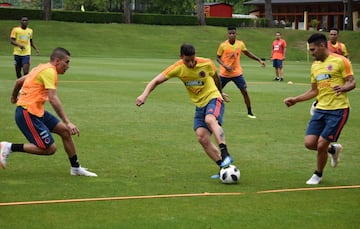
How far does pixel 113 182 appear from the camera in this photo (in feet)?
33.7

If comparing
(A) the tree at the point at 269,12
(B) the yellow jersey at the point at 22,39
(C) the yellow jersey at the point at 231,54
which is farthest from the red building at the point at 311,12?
(C) the yellow jersey at the point at 231,54

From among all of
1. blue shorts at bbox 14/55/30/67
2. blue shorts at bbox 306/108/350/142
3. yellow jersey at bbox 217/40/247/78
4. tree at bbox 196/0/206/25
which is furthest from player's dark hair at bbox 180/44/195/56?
tree at bbox 196/0/206/25

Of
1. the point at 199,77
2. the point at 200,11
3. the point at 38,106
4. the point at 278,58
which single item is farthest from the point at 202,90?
the point at 200,11

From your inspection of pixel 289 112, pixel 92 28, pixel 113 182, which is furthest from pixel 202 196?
pixel 92 28

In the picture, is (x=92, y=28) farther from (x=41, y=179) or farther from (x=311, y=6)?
(x=41, y=179)

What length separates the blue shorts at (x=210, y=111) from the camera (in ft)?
35.4

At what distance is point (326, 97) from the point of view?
1049cm

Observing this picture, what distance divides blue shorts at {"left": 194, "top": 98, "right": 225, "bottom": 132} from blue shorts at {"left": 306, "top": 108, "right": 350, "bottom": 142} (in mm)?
1331

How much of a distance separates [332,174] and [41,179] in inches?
174

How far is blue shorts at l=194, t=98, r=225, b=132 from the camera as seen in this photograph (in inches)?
425

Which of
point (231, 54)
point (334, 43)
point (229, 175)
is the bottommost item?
point (229, 175)

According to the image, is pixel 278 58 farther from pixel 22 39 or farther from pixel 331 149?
pixel 331 149

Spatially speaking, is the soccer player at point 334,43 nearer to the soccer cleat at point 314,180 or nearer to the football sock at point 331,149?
the football sock at point 331,149

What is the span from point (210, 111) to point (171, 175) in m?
1.11
